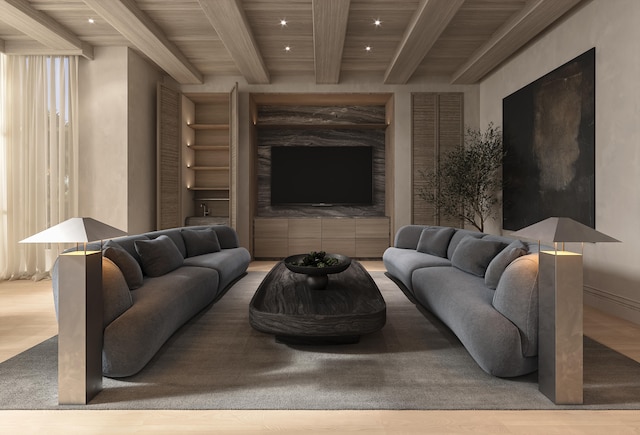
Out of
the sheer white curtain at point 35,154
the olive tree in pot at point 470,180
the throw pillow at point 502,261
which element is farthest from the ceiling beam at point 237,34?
the throw pillow at point 502,261

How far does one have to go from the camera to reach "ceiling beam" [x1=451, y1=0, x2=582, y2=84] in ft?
12.5

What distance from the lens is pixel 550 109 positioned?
4.23 m

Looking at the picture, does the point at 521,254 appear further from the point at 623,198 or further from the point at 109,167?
the point at 109,167

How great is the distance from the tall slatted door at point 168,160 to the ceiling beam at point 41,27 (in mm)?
1101

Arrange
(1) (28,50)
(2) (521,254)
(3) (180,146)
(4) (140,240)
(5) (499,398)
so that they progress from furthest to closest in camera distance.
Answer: (3) (180,146)
(1) (28,50)
(4) (140,240)
(2) (521,254)
(5) (499,398)

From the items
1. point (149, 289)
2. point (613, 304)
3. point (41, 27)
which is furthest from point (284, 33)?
point (613, 304)

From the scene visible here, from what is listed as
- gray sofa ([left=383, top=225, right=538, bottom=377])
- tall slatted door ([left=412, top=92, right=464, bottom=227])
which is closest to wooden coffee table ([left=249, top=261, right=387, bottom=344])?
gray sofa ([left=383, top=225, right=538, bottom=377])

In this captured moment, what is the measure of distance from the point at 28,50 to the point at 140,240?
142 inches

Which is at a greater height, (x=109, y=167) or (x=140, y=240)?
(x=109, y=167)

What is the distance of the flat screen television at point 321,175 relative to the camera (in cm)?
684

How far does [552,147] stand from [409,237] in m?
1.86

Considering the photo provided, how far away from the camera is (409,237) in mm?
4883

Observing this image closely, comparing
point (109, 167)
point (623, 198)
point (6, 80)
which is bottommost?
point (623, 198)

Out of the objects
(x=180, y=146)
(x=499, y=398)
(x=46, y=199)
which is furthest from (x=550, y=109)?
(x=46, y=199)
